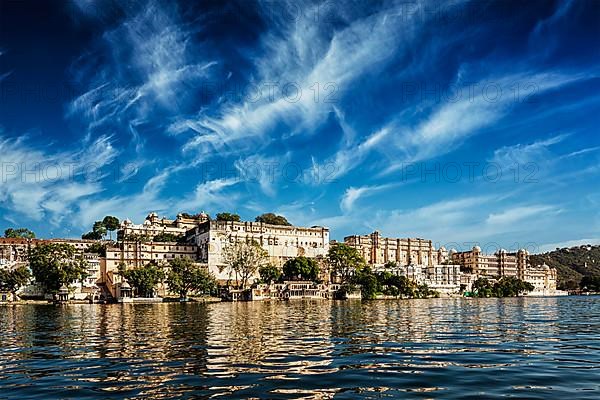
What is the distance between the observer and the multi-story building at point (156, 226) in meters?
147

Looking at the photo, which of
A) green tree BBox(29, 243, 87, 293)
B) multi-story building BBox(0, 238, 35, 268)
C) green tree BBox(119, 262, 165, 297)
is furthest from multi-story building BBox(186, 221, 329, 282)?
multi-story building BBox(0, 238, 35, 268)

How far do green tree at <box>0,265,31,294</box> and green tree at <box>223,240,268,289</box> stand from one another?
4094 cm

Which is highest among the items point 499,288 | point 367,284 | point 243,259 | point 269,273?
point 243,259

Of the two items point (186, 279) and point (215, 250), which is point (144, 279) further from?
point (215, 250)

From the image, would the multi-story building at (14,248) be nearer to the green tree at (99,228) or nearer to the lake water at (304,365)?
the green tree at (99,228)

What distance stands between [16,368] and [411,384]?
46.4 feet

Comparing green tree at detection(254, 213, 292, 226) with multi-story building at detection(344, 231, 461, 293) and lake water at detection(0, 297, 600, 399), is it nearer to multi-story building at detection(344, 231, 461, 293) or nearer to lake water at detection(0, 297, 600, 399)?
multi-story building at detection(344, 231, 461, 293)

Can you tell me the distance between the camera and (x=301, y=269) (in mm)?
128375

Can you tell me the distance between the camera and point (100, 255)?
416ft

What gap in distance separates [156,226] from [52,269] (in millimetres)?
58157

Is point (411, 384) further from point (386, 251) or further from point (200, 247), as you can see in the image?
point (386, 251)

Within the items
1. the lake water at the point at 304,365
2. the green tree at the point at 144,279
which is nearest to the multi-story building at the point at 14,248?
the green tree at the point at 144,279

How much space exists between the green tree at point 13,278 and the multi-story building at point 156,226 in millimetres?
42470

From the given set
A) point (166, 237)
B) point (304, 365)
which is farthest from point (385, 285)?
point (304, 365)
